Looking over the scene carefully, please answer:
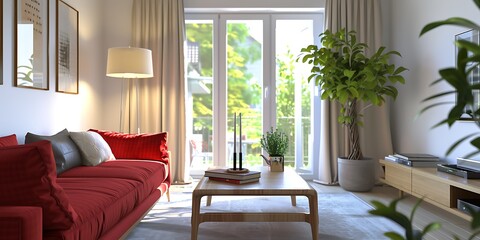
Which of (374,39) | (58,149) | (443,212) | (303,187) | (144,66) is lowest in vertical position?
(443,212)

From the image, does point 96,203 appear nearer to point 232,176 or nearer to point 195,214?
point 195,214

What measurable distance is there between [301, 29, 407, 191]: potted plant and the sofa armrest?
3.33 m

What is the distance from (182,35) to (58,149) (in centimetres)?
241

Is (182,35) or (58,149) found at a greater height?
(182,35)

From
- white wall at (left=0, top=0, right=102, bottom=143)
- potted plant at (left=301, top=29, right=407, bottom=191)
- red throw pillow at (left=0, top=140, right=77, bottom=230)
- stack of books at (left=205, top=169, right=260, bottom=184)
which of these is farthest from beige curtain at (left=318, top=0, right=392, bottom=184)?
red throw pillow at (left=0, top=140, right=77, bottom=230)

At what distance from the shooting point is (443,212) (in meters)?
3.52

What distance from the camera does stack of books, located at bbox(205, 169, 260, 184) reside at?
2.66 meters

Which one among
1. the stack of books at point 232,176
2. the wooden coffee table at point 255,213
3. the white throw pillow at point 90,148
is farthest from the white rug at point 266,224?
the white throw pillow at point 90,148

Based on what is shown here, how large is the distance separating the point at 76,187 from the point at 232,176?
1014 millimetres

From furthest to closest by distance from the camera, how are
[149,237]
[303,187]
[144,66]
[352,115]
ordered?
[352,115], [144,66], [149,237], [303,187]

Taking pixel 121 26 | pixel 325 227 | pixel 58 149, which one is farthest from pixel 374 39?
pixel 58 149

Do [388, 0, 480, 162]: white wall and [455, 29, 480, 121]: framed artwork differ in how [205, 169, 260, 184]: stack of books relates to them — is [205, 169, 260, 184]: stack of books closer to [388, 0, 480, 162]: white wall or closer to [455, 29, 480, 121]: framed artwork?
[455, 29, 480, 121]: framed artwork

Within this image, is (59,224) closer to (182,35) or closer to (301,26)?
(182,35)

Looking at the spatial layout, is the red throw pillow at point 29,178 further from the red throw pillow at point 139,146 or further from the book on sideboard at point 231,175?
the red throw pillow at point 139,146
